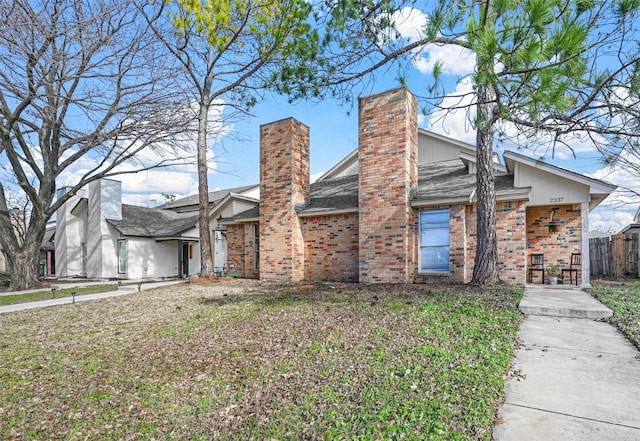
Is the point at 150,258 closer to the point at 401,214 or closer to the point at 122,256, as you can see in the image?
the point at 122,256

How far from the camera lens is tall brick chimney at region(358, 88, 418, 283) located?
31.6 feet

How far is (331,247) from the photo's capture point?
37.0ft

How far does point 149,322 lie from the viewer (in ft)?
20.8

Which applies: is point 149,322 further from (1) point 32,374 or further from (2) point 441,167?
(2) point 441,167

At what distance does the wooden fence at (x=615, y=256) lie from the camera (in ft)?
41.9

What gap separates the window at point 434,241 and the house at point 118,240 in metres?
10.5

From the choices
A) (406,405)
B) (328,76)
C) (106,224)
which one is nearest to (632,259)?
(328,76)

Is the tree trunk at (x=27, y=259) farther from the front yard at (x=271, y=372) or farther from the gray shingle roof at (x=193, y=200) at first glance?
the gray shingle roof at (x=193, y=200)

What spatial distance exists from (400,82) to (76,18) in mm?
8287

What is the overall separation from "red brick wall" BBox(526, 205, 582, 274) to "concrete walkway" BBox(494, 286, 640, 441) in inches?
209

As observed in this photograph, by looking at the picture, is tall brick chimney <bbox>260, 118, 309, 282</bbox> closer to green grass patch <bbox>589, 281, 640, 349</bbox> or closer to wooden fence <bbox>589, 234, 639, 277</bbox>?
green grass patch <bbox>589, 281, 640, 349</bbox>

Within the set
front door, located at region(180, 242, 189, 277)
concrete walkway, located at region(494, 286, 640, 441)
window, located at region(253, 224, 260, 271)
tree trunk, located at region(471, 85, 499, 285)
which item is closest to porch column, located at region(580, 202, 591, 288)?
tree trunk, located at region(471, 85, 499, 285)

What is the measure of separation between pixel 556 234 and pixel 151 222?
19.5 meters

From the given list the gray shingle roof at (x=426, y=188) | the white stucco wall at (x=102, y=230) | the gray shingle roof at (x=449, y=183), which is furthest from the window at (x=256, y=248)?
the white stucco wall at (x=102, y=230)
